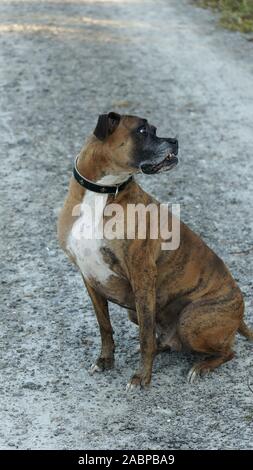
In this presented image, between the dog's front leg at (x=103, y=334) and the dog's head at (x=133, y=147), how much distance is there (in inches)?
30.7

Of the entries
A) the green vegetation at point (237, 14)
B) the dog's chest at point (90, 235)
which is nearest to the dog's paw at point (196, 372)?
the dog's chest at point (90, 235)

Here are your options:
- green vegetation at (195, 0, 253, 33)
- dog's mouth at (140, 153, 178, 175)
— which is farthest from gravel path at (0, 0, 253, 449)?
dog's mouth at (140, 153, 178, 175)

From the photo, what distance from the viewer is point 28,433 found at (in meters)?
4.75

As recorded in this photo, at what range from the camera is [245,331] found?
18.2 ft

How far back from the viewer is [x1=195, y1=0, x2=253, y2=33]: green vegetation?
11.7 meters

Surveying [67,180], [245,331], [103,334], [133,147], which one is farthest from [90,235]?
[67,180]

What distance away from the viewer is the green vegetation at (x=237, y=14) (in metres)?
11.7

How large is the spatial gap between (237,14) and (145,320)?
774 centimetres

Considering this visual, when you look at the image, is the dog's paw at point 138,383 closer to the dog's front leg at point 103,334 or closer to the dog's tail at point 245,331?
the dog's front leg at point 103,334

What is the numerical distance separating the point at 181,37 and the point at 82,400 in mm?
7364

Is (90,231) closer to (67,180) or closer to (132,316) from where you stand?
(132,316)

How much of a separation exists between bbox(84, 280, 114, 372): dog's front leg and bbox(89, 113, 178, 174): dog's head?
0.78 m

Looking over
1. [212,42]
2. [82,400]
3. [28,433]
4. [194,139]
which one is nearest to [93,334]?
[82,400]

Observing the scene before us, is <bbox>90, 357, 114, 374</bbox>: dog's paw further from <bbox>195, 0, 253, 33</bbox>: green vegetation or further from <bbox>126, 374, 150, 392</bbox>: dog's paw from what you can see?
<bbox>195, 0, 253, 33</bbox>: green vegetation
